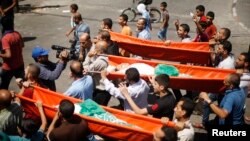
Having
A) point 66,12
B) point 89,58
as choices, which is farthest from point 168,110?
point 66,12

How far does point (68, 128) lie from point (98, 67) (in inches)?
92.5

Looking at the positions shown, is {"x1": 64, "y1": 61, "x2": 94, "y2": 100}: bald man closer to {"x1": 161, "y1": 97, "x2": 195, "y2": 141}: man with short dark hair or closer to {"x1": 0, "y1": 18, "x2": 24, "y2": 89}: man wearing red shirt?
{"x1": 0, "y1": 18, "x2": 24, "y2": 89}: man wearing red shirt

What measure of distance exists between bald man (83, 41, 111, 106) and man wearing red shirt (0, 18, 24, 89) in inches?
55.2

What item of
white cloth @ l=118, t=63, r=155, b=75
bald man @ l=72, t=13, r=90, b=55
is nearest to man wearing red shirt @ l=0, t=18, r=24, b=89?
bald man @ l=72, t=13, r=90, b=55

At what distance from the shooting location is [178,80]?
24.9ft

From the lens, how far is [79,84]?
6.49 meters

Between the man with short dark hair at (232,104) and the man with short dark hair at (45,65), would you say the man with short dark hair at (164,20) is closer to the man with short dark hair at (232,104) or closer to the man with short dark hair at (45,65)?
the man with short dark hair at (45,65)

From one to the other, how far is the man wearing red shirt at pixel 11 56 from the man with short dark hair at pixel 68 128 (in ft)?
8.62

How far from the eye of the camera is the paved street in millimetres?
13133

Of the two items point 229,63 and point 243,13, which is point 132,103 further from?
point 243,13

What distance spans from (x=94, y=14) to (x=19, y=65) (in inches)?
341

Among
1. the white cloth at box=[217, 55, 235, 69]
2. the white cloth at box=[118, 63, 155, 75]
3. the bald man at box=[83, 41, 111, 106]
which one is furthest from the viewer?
the white cloth at box=[118, 63, 155, 75]

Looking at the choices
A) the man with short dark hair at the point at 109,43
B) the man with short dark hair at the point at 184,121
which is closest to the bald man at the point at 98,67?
the man with short dark hair at the point at 109,43

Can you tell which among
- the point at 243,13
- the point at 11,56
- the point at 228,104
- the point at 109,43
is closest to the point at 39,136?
the point at 11,56
